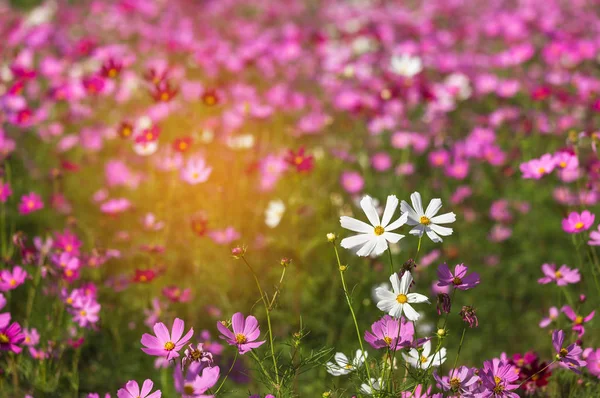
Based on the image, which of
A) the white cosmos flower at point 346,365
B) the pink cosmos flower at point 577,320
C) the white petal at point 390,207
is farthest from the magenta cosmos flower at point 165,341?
the pink cosmos flower at point 577,320

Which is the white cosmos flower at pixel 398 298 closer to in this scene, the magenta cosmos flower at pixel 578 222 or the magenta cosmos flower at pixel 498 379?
the magenta cosmos flower at pixel 498 379

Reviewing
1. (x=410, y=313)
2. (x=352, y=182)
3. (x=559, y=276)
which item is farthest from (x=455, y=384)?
(x=352, y=182)

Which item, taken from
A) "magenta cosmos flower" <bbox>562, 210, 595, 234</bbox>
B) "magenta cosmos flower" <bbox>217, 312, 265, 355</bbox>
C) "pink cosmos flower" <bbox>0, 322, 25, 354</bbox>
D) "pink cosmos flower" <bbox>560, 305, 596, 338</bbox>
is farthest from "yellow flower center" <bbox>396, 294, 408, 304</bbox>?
"pink cosmos flower" <bbox>0, 322, 25, 354</bbox>

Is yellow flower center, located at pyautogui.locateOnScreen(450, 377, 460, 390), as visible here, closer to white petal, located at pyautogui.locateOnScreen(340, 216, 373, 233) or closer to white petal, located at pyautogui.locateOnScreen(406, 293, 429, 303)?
white petal, located at pyautogui.locateOnScreen(406, 293, 429, 303)

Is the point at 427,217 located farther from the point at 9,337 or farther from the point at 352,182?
the point at 352,182

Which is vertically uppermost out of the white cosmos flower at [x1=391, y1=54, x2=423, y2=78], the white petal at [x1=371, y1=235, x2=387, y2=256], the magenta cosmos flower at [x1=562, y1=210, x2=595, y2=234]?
the white petal at [x1=371, y1=235, x2=387, y2=256]
